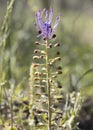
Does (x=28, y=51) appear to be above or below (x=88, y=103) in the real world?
above

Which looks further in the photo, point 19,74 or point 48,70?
point 19,74

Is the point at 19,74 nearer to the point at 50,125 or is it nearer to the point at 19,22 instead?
the point at 19,22

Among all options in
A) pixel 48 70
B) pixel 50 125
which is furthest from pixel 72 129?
pixel 48 70

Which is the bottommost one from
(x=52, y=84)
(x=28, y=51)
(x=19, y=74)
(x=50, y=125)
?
(x=50, y=125)

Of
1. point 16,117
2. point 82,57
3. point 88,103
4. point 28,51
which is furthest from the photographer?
point 28,51

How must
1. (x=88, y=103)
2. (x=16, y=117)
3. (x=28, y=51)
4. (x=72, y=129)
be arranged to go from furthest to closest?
(x=28, y=51), (x=88, y=103), (x=16, y=117), (x=72, y=129)

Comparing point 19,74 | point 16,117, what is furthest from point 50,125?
point 19,74

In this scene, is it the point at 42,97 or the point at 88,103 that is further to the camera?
the point at 88,103

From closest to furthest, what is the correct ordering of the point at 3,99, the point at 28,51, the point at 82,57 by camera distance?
the point at 3,99, the point at 82,57, the point at 28,51

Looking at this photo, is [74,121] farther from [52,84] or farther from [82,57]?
[82,57]
